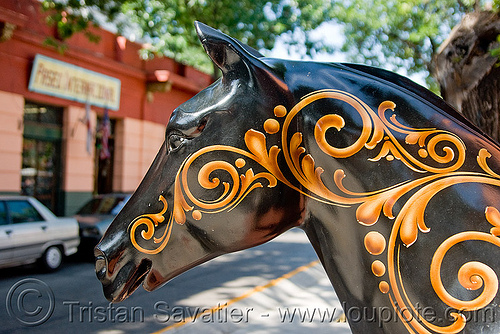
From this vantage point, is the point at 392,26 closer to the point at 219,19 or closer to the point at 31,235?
the point at 219,19

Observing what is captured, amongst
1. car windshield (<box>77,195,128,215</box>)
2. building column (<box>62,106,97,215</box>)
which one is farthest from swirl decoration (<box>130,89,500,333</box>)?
building column (<box>62,106,97,215</box>)

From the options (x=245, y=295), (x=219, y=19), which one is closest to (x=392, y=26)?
(x=219, y=19)

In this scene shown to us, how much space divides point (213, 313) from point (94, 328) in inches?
57.1

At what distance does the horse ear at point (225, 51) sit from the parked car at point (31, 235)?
7.75m

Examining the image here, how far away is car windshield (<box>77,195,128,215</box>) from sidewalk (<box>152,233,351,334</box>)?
4.13m

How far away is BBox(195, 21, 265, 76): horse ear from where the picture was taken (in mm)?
1091

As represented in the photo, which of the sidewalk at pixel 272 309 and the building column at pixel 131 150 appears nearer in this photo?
the sidewalk at pixel 272 309

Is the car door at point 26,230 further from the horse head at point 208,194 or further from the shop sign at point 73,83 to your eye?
the horse head at point 208,194

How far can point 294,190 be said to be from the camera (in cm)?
107

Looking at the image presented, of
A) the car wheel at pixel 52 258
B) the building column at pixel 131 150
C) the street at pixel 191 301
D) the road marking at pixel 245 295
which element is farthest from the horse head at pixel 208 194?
the building column at pixel 131 150

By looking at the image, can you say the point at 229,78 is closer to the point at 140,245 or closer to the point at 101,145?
the point at 140,245

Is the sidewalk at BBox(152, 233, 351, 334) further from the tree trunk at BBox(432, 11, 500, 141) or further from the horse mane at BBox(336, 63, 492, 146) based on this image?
the horse mane at BBox(336, 63, 492, 146)

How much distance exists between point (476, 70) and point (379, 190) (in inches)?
36.9

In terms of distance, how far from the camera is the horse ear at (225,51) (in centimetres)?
109
